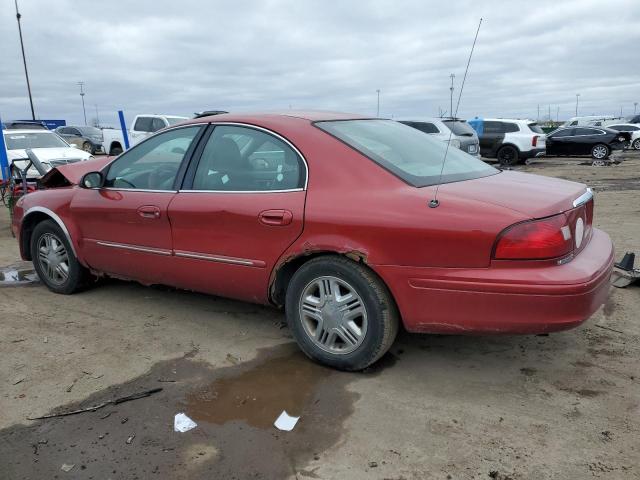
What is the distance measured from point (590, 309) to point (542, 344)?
3.00 feet

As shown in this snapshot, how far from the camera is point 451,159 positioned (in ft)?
12.1

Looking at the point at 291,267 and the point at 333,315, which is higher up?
the point at 291,267

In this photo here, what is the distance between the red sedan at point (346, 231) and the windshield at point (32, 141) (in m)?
9.28

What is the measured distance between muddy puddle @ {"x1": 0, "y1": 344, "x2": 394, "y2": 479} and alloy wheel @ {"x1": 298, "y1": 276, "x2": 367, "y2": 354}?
19 centimetres

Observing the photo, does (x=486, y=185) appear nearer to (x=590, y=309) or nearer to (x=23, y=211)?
(x=590, y=309)

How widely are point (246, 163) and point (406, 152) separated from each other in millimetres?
1040

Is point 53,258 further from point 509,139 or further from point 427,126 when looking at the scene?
point 509,139

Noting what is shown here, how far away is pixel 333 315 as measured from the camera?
319cm

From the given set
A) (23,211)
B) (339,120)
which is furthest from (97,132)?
(339,120)

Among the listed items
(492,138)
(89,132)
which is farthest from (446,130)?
(89,132)

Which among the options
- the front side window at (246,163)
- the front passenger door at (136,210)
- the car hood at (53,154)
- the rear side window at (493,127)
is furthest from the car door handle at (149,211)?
the rear side window at (493,127)

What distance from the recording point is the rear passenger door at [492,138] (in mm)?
18516

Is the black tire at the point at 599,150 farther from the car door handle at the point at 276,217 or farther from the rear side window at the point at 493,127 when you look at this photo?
the car door handle at the point at 276,217

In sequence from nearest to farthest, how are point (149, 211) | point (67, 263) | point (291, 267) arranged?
point (291, 267)
point (149, 211)
point (67, 263)
